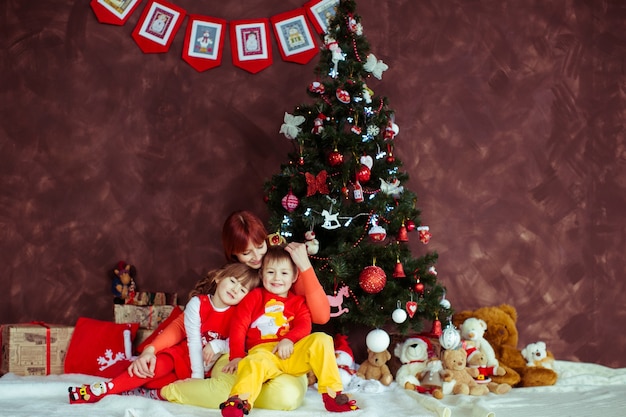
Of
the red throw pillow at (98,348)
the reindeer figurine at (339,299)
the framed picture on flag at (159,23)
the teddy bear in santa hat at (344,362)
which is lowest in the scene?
the teddy bear in santa hat at (344,362)

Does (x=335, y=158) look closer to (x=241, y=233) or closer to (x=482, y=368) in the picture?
(x=241, y=233)

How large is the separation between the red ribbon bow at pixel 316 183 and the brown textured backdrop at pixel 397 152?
27.9 inches

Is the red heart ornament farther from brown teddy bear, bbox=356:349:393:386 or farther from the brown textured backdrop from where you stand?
the brown textured backdrop

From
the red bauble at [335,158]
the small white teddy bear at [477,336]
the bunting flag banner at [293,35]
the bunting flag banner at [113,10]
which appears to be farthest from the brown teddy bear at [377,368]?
the bunting flag banner at [113,10]

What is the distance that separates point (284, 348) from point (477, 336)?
3.67ft

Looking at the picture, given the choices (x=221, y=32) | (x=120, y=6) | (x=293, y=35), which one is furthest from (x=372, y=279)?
(x=120, y=6)

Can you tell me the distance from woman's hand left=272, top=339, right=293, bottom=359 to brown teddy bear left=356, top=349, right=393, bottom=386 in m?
0.70

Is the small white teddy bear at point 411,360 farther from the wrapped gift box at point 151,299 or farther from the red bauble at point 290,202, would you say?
the wrapped gift box at point 151,299

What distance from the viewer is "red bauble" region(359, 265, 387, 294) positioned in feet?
9.75

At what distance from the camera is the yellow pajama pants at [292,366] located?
2.36 metres

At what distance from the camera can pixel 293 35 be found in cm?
381

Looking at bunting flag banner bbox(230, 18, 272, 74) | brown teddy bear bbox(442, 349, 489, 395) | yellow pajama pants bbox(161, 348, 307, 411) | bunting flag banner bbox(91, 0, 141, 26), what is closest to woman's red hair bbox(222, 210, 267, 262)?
yellow pajama pants bbox(161, 348, 307, 411)

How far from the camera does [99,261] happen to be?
12.2ft

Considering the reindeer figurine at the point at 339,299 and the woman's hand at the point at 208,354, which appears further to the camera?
the reindeer figurine at the point at 339,299
